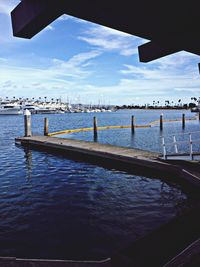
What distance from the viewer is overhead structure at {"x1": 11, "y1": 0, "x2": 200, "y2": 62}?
276 cm

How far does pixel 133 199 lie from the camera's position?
932 centimetres

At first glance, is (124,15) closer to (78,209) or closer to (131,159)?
(78,209)

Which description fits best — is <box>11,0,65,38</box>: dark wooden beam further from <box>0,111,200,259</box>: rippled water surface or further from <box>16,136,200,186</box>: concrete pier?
<box>16,136,200,186</box>: concrete pier

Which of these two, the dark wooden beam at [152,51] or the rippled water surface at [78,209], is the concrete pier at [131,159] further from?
the dark wooden beam at [152,51]

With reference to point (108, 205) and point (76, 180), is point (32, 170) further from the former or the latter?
point (108, 205)

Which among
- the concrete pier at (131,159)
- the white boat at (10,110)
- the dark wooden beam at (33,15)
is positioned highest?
the white boat at (10,110)

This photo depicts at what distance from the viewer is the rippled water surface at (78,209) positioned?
20.3ft

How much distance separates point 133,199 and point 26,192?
15.3 feet

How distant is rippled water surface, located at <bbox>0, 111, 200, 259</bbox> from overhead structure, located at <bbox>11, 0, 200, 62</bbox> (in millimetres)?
5083

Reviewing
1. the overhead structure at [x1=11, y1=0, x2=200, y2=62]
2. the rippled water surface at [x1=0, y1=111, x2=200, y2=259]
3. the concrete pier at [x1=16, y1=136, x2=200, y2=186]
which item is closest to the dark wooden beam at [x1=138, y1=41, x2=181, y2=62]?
the overhead structure at [x1=11, y1=0, x2=200, y2=62]

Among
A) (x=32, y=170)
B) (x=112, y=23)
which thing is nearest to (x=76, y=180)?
(x=32, y=170)

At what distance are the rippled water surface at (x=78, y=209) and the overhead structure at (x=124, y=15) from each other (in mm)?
5083

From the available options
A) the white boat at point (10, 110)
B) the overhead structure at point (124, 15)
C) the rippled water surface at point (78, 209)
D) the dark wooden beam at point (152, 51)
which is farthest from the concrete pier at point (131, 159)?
the white boat at point (10, 110)

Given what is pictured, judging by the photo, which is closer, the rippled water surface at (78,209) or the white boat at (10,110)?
the rippled water surface at (78,209)
